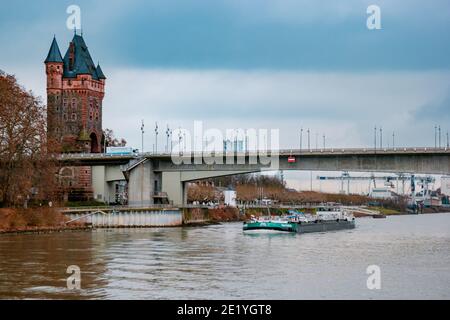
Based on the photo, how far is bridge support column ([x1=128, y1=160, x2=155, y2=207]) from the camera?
132 metres

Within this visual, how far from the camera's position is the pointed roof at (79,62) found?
162625 millimetres

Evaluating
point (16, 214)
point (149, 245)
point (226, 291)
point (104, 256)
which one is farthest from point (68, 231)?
point (226, 291)

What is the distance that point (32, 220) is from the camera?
10212 centimetres

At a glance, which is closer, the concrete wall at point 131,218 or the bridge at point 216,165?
the bridge at point 216,165

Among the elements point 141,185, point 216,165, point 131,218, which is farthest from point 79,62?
point 131,218

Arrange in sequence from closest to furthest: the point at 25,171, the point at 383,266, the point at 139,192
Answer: the point at 383,266 < the point at 25,171 < the point at 139,192

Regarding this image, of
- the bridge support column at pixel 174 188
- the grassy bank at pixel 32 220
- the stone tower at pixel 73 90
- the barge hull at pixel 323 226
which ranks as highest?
the stone tower at pixel 73 90

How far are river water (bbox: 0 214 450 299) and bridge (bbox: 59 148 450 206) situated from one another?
80.2 ft

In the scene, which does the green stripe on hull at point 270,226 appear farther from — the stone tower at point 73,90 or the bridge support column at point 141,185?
the stone tower at point 73,90

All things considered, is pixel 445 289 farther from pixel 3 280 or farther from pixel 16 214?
pixel 16 214

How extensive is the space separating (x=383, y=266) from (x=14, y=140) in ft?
177

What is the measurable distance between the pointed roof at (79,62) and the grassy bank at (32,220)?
57.0 metres

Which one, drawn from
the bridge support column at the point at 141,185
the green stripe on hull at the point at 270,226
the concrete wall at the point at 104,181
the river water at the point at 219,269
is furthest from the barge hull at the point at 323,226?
the concrete wall at the point at 104,181
